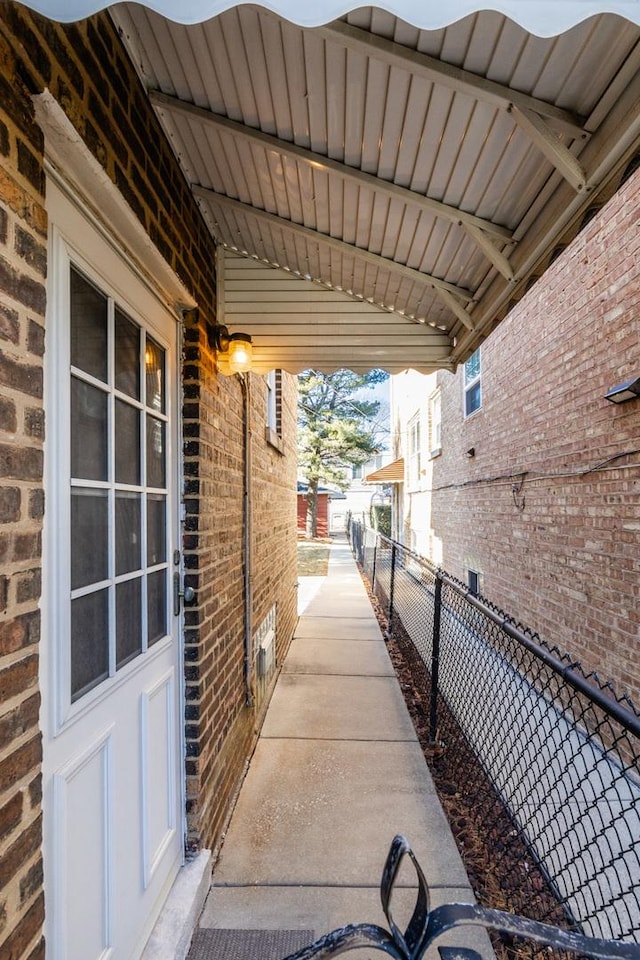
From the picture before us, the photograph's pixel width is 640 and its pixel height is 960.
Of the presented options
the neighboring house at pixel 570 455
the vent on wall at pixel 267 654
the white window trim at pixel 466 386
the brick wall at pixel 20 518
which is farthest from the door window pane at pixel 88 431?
the white window trim at pixel 466 386

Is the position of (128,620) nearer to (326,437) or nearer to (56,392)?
(56,392)

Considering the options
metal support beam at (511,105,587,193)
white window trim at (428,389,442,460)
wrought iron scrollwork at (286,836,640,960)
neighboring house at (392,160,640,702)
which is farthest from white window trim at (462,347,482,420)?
wrought iron scrollwork at (286,836,640,960)

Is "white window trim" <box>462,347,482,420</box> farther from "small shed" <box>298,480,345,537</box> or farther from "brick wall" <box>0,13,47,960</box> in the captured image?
"small shed" <box>298,480,345,537</box>

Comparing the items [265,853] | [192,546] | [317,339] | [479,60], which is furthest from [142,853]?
[479,60]

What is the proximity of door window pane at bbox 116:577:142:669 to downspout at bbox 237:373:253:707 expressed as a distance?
1.37m

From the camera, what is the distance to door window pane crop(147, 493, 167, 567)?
1817 millimetres

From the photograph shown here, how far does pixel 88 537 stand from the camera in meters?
1.38

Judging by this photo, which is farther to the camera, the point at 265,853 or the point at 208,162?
the point at 265,853

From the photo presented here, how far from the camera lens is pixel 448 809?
264cm

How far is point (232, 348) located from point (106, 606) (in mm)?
1496

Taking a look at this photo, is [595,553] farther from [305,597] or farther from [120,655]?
[305,597]

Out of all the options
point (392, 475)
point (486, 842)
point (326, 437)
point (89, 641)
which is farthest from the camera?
point (326, 437)

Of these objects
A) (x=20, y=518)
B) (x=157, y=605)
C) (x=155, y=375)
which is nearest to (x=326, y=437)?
(x=155, y=375)

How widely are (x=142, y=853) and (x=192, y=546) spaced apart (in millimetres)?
1083
